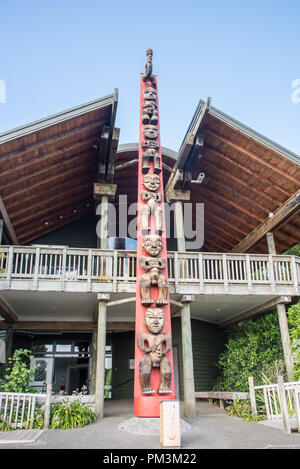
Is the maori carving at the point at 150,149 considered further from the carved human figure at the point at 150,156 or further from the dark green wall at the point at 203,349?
the dark green wall at the point at 203,349

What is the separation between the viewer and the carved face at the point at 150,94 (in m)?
12.9

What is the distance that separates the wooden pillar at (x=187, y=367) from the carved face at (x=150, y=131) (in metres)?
4.92

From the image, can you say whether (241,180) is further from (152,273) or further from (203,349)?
(203,349)

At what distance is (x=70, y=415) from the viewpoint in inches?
382

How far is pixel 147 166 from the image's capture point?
38.4 feet

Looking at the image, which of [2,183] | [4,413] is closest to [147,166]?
[2,183]

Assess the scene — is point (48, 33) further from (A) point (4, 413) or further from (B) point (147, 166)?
(A) point (4, 413)

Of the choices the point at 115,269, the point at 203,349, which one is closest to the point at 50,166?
the point at 115,269

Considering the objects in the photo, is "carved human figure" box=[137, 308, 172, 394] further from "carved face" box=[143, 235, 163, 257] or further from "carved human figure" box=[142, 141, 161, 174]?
"carved human figure" box=[142, 141, 161, 174]

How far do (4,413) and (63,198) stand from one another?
343 inches

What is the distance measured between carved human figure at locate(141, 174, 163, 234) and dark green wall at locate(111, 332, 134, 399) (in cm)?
799

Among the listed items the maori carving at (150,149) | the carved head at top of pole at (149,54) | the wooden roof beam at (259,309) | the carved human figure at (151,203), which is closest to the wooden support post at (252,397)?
the wooden roof beam at (259,309)

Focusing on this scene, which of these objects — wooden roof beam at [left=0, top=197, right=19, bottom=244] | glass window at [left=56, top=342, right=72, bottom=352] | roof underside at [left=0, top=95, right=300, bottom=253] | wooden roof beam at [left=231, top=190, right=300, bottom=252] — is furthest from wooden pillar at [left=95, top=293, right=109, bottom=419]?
wooden roof beam at [left=231, top=190, right=300, bottom=252]

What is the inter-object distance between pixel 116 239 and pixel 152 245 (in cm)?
732
